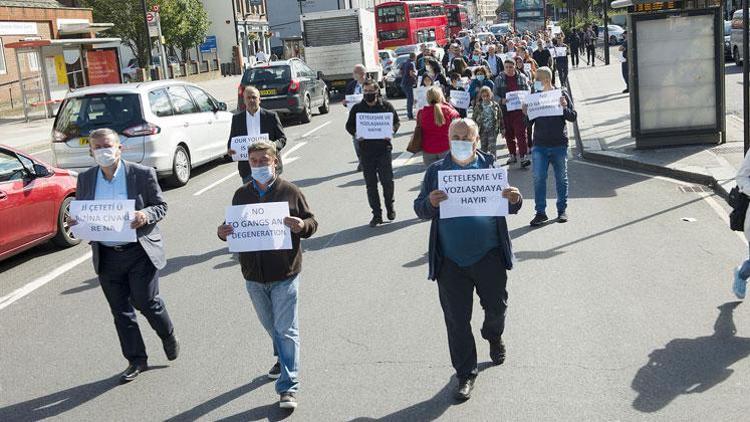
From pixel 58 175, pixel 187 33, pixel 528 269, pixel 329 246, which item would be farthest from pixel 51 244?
pixel 187 33

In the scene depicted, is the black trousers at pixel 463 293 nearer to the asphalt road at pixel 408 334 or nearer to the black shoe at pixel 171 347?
the asphalt road at pixel 408 334

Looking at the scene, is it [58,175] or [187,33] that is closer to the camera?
[58,175]

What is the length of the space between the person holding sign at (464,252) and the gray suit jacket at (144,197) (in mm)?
2005

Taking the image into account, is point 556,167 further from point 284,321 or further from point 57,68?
point 57,68

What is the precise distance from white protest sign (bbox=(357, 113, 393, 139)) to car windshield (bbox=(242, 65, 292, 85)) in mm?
13926

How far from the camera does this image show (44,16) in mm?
43125

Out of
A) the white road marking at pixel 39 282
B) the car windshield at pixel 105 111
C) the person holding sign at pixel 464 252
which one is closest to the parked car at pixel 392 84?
the car windshield at pixel 105 111

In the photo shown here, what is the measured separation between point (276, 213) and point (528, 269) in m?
3.80

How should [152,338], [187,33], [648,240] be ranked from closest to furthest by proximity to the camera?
[152,338]
[648,240]
[187,33]

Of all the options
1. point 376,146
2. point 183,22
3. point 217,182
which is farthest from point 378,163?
point 183,22

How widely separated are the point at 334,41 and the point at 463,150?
2926cm

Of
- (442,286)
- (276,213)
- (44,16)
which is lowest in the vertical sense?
(442,286)

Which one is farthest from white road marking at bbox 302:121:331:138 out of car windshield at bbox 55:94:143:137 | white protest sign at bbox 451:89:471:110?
car windshield at bbox 55:94:143:137

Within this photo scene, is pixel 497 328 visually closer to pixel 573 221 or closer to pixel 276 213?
pixel 276 213
